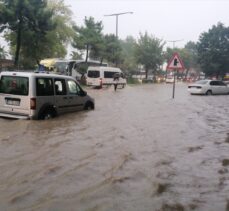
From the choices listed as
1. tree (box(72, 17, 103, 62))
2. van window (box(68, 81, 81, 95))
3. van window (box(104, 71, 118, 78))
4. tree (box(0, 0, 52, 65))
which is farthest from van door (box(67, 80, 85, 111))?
tree (box(72, 17, 103, 62))

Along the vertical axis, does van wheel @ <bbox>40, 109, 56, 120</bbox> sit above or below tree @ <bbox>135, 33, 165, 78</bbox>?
below

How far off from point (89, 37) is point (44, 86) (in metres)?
36.7

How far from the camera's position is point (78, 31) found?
49062mm

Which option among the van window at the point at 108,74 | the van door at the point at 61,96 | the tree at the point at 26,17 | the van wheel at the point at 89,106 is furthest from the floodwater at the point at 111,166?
the van window at the point at 108,74

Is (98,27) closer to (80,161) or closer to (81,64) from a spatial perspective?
(81,64)

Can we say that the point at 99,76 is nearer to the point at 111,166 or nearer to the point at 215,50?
the point at 111,166

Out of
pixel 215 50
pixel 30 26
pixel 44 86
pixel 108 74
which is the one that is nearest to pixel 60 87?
pixel 44 86

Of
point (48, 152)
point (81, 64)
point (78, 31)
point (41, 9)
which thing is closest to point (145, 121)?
point (48, 152)

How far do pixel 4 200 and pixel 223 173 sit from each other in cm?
373

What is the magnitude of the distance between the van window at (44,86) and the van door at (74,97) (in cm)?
117

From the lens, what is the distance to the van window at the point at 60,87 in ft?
42.6

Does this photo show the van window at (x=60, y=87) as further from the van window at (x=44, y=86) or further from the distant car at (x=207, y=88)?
the distant car at (x=207, y=88)

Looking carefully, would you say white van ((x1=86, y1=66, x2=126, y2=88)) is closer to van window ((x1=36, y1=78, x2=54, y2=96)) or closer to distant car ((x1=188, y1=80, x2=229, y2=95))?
distant car ((x1=188, y1=80, x2=229, y2=95))

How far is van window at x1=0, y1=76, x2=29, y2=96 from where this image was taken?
1191 cm
